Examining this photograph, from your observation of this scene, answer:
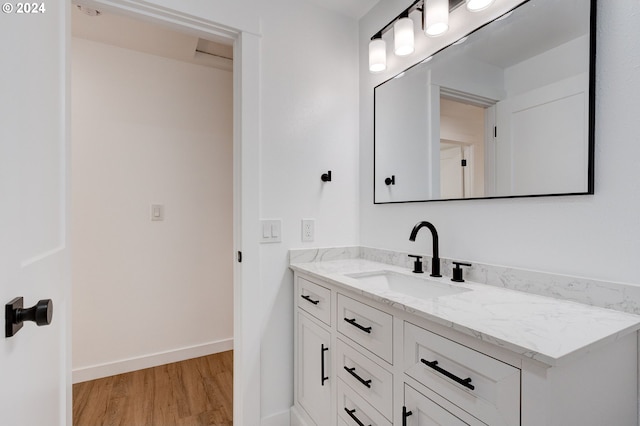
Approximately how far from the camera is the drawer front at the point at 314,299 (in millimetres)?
1412

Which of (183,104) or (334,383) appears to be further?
(183,104)

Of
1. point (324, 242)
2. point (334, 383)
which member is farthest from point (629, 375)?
point (324, 242)

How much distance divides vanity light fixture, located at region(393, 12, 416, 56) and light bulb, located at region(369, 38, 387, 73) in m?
0.13

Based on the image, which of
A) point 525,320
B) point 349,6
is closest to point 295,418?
point 525,320

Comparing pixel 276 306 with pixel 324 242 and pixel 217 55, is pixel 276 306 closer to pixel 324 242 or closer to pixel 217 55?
pixel 324 242

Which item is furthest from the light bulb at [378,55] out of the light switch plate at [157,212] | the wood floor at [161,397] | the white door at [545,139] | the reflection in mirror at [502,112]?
the wood floor at [161,397]

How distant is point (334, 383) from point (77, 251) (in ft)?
6.53

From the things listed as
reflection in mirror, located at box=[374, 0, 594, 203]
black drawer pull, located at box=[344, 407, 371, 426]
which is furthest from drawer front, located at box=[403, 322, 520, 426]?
reflection in mirror, located at box=[374, 0, 594, 203]

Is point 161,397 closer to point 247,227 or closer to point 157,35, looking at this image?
point 247,227

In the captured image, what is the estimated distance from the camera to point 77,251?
7.19 feet

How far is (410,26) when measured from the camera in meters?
1.54

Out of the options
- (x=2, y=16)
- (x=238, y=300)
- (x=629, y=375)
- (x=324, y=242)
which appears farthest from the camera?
(x=324, y=242)

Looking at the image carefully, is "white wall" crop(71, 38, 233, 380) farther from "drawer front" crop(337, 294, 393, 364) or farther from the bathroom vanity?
"drawer front" crop(337, 294, 393, 364)

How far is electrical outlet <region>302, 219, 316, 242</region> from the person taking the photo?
5.92 feet
